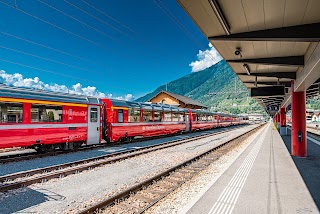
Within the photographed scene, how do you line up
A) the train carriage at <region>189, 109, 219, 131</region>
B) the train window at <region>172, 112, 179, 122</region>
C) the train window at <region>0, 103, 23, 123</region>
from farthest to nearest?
the train carriage at <region>189, 109, 219, 131</region> < the train window at <region>172, 112, 179, 122</region> < the train window at <region>0, 103, 23, 123</region>

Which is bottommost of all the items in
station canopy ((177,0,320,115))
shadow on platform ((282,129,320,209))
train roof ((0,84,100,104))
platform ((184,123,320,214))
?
platform ((184,123,320,214))

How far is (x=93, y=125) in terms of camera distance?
14.1 m

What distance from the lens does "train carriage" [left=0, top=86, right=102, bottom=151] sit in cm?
984

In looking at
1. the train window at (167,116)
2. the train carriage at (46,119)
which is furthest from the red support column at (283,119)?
the train carriage at (46,119)

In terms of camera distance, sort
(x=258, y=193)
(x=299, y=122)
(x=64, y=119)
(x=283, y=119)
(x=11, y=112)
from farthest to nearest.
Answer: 1. (x=283, y=119)
2. (x=64, y=119)
3. (x=299, y=122)
4. (x=11, y=112)
5. (x=258, y=193)

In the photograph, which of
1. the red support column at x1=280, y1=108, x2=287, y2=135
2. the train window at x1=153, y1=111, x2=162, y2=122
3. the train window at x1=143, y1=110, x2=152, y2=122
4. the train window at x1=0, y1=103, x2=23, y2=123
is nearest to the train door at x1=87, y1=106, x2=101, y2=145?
the train window at x1=0, y1=103, x2=23, y2=123

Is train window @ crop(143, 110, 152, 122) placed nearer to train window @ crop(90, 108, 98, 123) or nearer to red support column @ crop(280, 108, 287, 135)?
train window @ crop(90, 108, 98, 123)

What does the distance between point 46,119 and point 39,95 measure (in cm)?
122

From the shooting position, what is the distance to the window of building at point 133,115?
17062 mm

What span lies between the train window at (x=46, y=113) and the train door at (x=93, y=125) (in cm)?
211

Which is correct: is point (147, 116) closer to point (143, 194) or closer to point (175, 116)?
point (175, 116)

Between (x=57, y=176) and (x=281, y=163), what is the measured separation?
8897 millimetres

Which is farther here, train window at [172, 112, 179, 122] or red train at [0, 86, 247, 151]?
train window at [172, 112, 179, 122]

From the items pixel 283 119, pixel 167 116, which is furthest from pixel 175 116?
pixel 283 119
